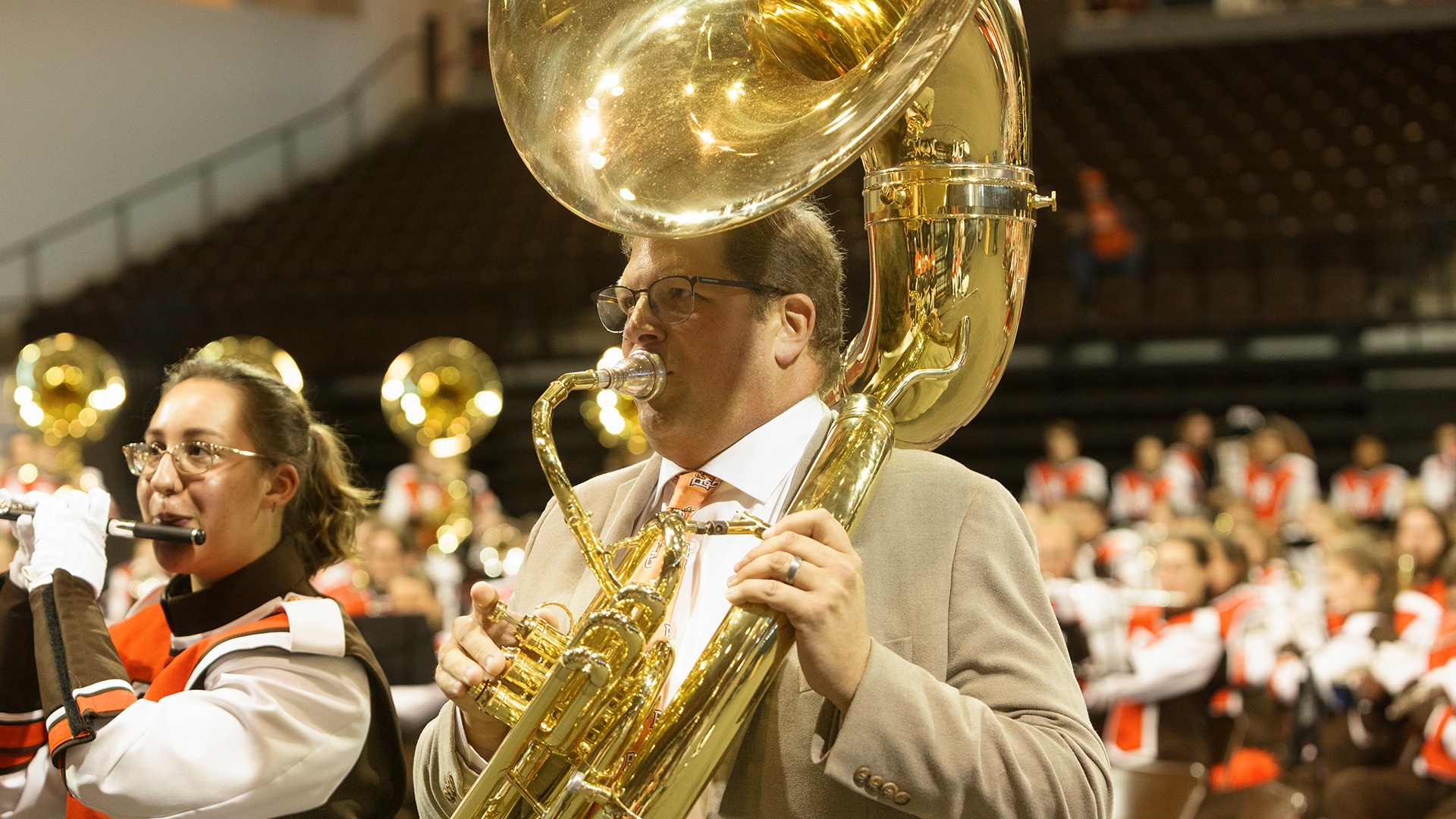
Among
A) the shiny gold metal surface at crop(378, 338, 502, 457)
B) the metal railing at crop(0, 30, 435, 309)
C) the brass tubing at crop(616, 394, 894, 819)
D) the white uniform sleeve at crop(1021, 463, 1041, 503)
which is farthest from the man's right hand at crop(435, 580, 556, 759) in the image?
the metal railing at crop(0, 30, 435, 309)

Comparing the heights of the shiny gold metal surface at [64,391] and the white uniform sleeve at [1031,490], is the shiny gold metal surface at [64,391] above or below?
above

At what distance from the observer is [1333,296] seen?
31.7ft

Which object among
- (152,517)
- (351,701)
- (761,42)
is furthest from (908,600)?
(152,517)

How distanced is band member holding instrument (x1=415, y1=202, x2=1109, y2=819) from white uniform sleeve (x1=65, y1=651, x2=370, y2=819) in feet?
0.78

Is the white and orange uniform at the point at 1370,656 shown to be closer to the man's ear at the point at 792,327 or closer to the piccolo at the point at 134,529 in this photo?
the man's ear at the point at 792,327

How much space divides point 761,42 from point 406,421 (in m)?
6.82

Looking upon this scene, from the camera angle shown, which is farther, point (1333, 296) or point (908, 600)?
point (1333, 296)

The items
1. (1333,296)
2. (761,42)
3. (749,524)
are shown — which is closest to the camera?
(749,524)

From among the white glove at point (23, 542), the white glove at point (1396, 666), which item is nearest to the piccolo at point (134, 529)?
the white glove at point (23, 542)

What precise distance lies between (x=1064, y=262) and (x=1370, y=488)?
8.54ft

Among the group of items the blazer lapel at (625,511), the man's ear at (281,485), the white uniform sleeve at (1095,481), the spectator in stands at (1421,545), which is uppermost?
the blazer lapel at (625,511)

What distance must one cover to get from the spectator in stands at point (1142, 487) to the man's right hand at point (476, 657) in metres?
7.31

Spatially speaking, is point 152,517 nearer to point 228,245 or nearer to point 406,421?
point 406,421

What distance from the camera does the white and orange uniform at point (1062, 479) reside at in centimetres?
881
